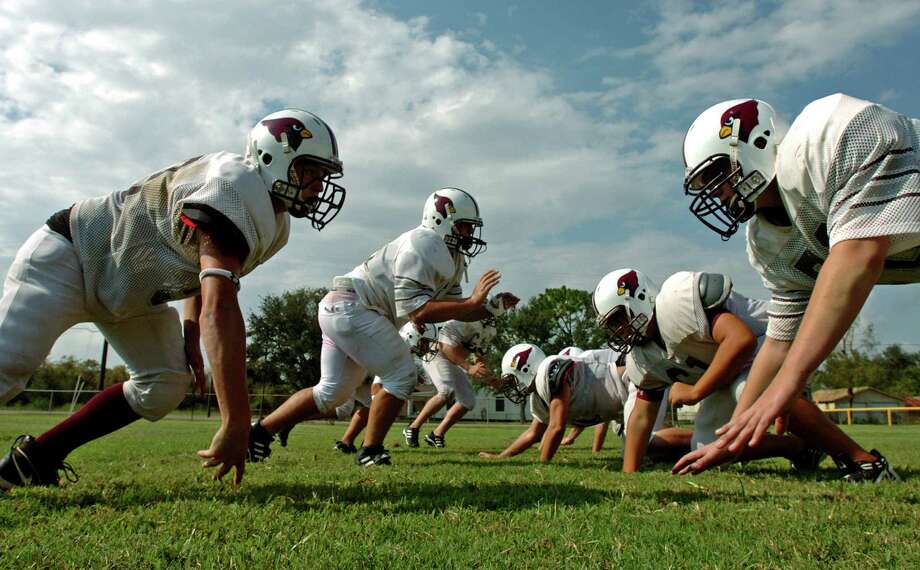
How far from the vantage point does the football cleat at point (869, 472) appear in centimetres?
422

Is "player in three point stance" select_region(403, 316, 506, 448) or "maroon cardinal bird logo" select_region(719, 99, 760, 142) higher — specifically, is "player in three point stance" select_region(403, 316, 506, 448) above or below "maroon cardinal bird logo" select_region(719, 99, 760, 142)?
below

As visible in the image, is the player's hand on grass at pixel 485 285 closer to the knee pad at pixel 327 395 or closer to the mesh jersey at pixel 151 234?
the knee pad at pixel 327 395

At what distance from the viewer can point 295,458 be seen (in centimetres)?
646

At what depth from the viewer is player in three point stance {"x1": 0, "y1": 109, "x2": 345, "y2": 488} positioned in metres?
2.99

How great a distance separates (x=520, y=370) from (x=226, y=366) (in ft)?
22.5

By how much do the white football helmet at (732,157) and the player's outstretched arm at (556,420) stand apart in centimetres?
360

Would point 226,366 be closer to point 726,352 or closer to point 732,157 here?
point 732,157

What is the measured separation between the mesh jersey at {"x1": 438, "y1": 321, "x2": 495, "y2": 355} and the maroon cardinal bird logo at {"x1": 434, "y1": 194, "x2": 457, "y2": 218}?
398cm

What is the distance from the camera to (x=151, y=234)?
3449mm

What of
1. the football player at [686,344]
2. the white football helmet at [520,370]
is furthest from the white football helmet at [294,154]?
the white football helmet at [520,370]

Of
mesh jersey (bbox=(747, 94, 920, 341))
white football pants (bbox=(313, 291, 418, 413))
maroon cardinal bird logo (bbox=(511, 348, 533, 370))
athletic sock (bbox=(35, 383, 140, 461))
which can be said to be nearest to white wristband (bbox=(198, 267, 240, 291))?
athletic sock (bbox=(35, 383, 140, 461))

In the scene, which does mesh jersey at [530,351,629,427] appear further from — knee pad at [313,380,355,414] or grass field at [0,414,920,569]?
grass field at [0,414,920,569]

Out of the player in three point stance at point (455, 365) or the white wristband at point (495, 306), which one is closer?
the white wristband at point (495, 306)

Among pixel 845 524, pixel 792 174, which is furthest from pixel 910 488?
pixel 792 174
